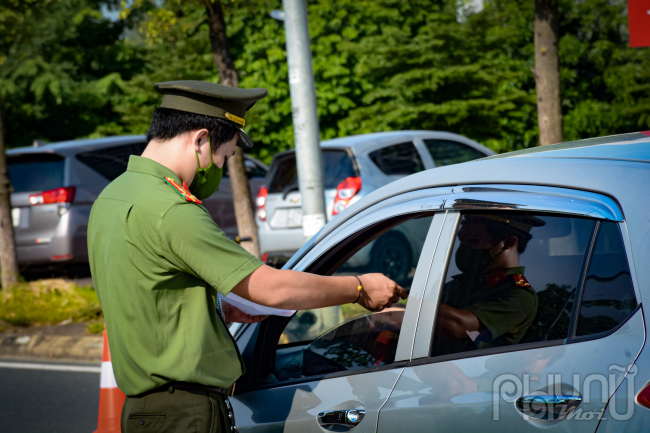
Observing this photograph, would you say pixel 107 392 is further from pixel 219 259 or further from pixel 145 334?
pixel 219 259

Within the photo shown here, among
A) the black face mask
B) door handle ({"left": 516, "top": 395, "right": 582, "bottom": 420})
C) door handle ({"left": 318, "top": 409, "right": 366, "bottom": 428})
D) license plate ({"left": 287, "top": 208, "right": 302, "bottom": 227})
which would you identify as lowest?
license plate ({"left": 287, "top": 208, "right": 302, "bottom": 227})

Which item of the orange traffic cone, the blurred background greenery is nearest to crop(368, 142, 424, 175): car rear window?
the orange traffic cone

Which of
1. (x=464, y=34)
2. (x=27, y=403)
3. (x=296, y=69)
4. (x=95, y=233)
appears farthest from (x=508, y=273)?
(x=464, y=34)

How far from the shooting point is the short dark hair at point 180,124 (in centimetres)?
188

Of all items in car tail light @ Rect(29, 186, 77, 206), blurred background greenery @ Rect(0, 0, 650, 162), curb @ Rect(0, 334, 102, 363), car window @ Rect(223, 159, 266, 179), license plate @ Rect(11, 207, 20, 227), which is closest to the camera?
curb @ Rect(0, 334, 102, 363)

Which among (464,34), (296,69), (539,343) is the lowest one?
(539,343)

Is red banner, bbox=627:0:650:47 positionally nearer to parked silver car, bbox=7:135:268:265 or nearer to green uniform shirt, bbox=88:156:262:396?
green uniform shirt, bbox=88:156:262:396

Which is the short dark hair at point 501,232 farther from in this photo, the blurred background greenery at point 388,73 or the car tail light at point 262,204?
the blurred background greenery at point 388,73

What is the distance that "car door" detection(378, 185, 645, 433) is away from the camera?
55.7 inches

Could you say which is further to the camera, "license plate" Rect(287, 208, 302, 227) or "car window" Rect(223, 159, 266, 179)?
"car window" Rect(223, 159, 266, 179)

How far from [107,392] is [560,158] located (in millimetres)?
2109

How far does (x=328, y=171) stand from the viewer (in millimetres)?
7594

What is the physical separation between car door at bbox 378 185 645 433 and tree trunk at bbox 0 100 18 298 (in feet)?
24.3

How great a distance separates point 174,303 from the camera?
1.77m
